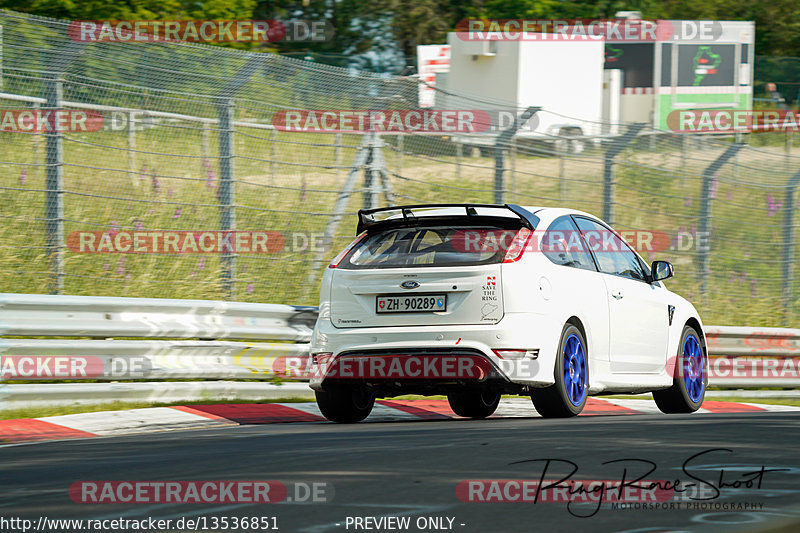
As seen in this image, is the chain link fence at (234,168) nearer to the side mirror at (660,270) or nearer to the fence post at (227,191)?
the fence post at (227,191)

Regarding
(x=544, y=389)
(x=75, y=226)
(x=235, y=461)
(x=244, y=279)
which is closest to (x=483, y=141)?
(x=244, y=279)

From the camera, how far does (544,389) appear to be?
25.9ft

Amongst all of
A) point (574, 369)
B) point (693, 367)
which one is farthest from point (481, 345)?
point (693, 367)

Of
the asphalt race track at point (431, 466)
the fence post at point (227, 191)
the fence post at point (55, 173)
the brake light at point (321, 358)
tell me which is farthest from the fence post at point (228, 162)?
the asphalt race track at point (431, 466)

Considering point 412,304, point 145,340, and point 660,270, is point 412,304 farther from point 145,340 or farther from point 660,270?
point 660,270

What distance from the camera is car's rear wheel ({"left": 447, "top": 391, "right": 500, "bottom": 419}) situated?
946cm

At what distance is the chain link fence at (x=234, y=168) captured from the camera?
33.6 feet

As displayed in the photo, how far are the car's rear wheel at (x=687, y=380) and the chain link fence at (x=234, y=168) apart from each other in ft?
8.89

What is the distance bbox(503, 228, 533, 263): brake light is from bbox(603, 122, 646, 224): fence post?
533 centimetres

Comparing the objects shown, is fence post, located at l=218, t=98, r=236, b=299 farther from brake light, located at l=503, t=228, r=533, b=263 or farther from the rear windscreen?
brake light, located at l=503, t=228, r=533, b=263

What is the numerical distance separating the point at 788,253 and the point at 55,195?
9008mm

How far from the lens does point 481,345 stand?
761cm

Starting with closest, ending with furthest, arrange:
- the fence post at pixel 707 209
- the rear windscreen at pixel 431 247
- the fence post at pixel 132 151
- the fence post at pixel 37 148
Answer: the rear windscreen at pixel 431 247
the fence post at pixel 37 148
the fence post at pixel 132 151
the fence post at pixel 707 209

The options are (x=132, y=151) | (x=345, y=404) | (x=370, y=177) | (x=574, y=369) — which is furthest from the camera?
(x=370, y=177)
